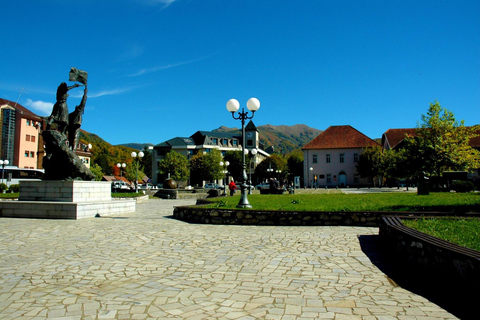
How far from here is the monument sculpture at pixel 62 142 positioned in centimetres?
1506

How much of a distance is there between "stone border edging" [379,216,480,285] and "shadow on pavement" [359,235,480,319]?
10 cm

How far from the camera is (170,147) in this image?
3802 inches

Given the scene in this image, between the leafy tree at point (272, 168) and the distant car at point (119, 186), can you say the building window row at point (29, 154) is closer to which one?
the distant car at point (119, 186)

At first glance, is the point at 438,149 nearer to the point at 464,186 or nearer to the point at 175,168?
the point at 464,186

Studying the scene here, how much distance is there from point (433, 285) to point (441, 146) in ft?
122

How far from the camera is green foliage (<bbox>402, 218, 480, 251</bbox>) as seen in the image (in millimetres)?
5537

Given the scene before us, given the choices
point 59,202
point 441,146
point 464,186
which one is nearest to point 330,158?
point 441,146

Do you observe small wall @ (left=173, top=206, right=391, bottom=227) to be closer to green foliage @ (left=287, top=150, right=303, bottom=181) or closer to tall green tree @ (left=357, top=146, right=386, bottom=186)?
tall green tree @ (left=357, top=146, right=386, bottom=186)

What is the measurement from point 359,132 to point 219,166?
3186 cm

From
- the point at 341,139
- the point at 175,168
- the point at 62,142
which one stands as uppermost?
the point at 341,139

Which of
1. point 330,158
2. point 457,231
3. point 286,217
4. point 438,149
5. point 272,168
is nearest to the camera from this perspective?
point 457,231

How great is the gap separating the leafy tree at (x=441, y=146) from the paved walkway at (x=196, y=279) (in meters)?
32.2

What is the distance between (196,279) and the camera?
5.24m

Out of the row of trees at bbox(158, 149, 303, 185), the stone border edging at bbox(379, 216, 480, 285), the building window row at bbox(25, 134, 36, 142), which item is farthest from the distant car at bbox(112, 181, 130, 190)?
the stone border edging at bbox(379, 216, 480, 285)
